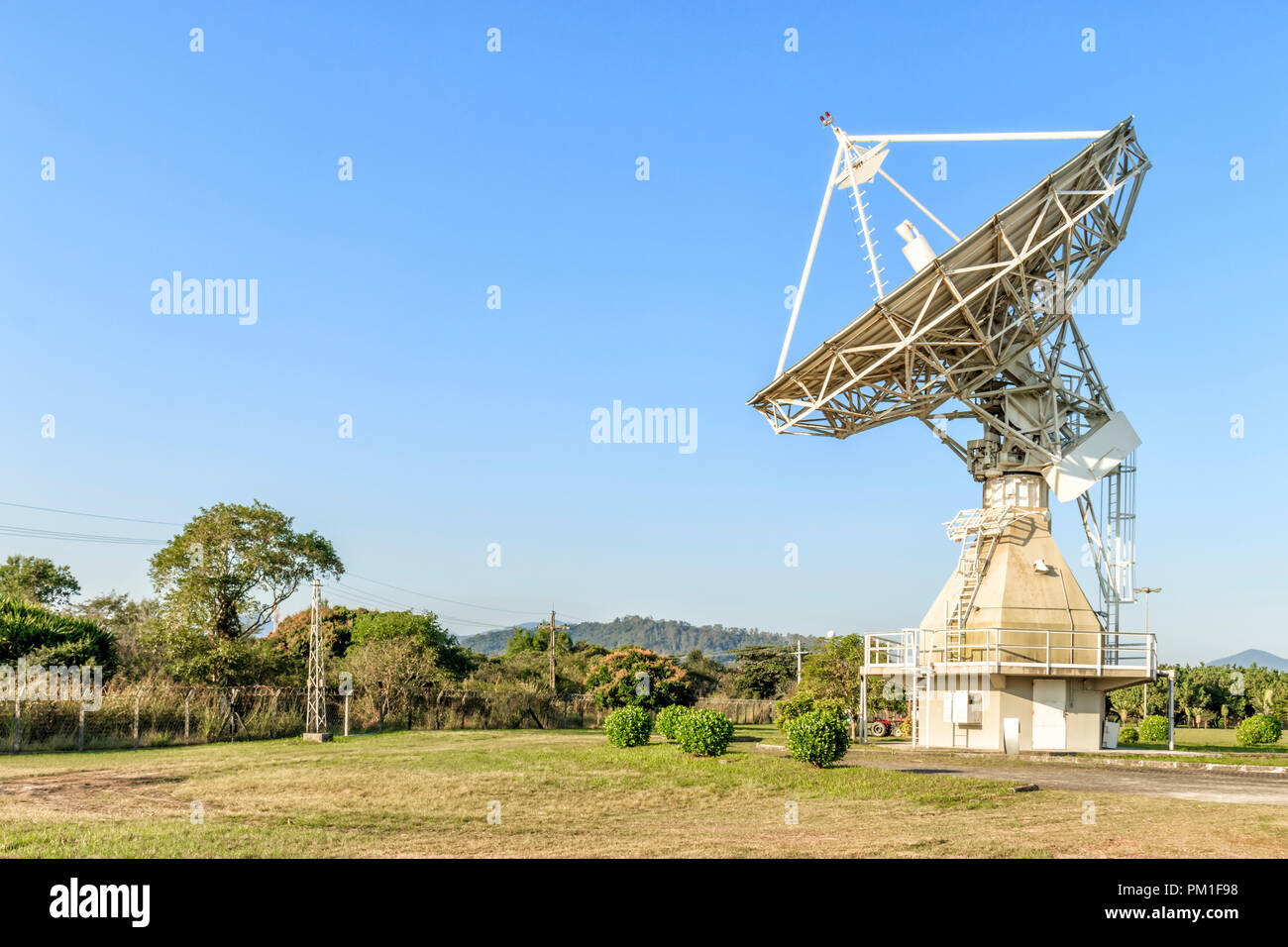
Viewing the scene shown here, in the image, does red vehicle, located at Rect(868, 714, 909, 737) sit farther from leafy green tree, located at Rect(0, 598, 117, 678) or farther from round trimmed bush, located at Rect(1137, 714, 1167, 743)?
leafy green tree, located at Rect(0, 598, 117, 678)

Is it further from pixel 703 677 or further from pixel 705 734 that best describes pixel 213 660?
pixel 703 677

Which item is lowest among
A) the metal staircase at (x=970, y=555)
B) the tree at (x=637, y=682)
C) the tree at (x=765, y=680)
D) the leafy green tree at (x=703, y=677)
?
the leafy green tree at (x=703, y=677)

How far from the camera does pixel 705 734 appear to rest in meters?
19.4

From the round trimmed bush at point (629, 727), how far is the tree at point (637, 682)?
74.6 feet

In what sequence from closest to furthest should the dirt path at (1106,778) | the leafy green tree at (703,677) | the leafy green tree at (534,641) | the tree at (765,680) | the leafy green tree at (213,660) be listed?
the dirt path at (1106,778)
the leafy green tree at (213,660)
the tree at (765,680)
the leafy green tree at (703,677)
the leafy green tree at (534,641)

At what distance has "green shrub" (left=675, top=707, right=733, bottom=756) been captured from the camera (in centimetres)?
1938

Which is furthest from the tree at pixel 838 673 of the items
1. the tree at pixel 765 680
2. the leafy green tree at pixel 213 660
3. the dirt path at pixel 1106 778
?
the tree at pixel 765 680

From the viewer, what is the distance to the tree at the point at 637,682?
46.0 m

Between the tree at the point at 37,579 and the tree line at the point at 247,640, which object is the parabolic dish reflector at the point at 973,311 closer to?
the tree line at the point at 247,640

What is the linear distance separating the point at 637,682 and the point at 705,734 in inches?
1071


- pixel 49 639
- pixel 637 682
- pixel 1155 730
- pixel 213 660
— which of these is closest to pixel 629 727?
pixel 213 660
